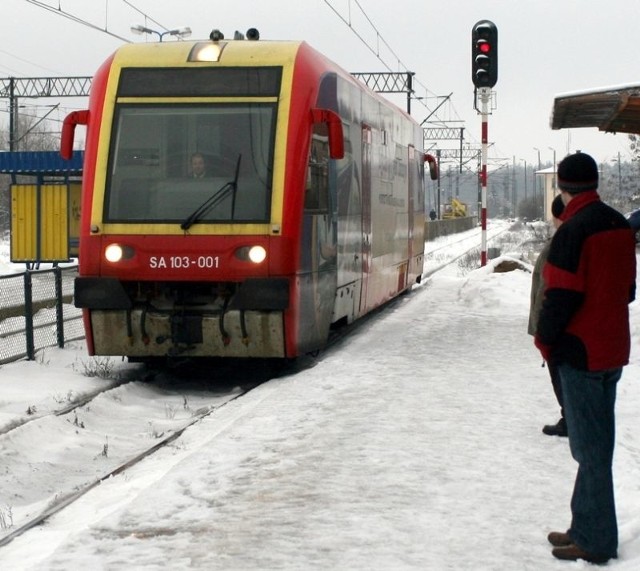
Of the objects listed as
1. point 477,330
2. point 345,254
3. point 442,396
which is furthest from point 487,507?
point 477,330

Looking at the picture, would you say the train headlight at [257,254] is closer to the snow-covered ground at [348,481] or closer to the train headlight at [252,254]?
the train headlight at [252,254]

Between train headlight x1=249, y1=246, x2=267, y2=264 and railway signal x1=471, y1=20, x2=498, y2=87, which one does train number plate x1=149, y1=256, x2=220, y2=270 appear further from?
railway signal x1=471, y1=20, x2=498, y2=87

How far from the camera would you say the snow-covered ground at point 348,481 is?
17.3ft

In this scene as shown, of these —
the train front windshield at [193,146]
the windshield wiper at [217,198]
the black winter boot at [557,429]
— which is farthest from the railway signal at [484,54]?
the black winter boot at [557,429]

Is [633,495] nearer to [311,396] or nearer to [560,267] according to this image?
[560,267]

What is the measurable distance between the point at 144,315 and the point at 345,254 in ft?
9.96

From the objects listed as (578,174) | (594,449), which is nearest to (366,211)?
(578,174)

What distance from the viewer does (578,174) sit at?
5.15m

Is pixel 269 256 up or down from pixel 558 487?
up

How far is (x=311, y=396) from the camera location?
9555mm

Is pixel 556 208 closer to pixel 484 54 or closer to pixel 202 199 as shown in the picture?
pixel 202 199

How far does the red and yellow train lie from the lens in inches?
420

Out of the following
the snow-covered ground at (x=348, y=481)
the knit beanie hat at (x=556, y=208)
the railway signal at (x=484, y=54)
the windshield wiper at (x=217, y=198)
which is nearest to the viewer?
the snow-covered ground at (x=348, y=481)

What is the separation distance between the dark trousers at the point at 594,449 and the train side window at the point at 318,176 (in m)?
6.19
